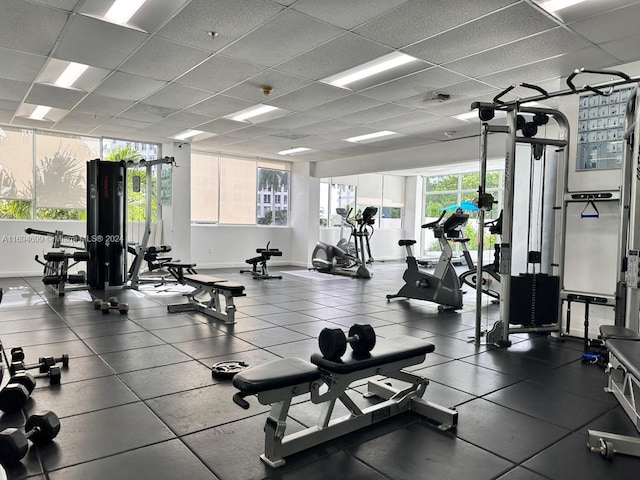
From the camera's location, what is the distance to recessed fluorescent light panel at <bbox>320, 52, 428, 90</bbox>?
4.51 m

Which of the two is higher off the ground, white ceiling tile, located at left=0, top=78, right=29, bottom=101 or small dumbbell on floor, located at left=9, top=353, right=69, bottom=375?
white ceiling tile, located at left=0, top=78, right=29, bottom=101

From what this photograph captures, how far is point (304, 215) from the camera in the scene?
1148 cm

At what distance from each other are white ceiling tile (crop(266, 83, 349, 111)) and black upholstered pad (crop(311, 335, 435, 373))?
366 centimetres

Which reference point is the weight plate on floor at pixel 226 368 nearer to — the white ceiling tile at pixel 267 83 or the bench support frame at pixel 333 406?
the bench support frame at pixel 333 406

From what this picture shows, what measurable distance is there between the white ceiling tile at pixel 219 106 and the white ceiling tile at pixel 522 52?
2885mm

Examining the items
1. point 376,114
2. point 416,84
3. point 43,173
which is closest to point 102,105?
point 43,173

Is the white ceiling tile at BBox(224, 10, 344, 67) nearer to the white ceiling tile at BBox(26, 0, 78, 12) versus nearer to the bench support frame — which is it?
the white ceiling tile at BBox(26, 0, 78, 12)

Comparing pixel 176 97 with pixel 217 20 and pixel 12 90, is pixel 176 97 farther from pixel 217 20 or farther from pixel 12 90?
pixel 217 20

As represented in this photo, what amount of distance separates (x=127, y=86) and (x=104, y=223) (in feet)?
8.19

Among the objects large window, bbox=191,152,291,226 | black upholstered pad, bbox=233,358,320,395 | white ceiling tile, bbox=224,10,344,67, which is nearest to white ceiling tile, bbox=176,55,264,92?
white ceiling tile, bbox=224,10,344,67

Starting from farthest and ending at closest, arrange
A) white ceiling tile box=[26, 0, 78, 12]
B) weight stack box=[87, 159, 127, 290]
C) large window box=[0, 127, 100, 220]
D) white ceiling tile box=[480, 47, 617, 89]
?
large window box=[0, 127, 100, 220], weight stack box=[87, 159, 127, 290], white ceiling tile box=[480, 47, 617, 89], white ceiling tile box=[26, 0, 78, 12]

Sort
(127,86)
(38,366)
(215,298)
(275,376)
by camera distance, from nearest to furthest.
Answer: (275,376), (38,366), (215,298), (127,86)

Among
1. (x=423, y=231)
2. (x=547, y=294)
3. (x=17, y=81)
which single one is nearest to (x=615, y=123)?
(x=547, y=294)

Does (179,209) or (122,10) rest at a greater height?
(122,10)
